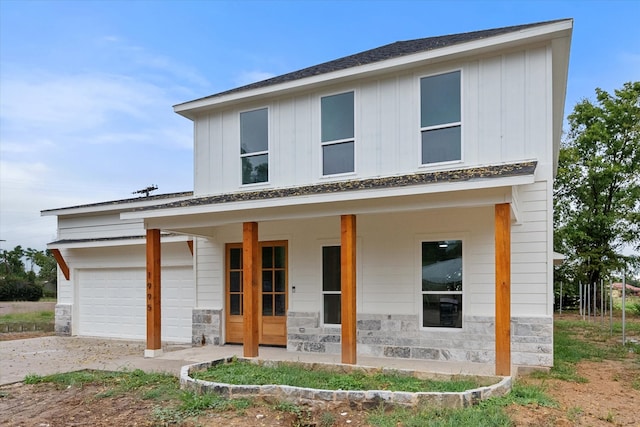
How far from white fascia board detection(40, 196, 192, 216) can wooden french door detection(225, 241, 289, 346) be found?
292cm

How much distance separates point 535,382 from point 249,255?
15.4 ft

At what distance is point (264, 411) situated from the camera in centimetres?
552

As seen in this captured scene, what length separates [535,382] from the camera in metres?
6.61

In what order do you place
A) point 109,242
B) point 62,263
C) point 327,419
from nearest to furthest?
1. point 327,419
2. point 109,242
3. point 62,263

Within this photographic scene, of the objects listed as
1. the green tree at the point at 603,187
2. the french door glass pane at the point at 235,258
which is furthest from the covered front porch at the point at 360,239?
the green tree at the point at 603,187

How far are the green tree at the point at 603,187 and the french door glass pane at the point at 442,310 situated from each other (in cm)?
1469

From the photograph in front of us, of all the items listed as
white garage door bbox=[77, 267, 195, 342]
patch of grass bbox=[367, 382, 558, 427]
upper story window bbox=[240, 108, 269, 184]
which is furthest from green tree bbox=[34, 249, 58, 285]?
patch of grass bbox=[367, 382, 558, 427]

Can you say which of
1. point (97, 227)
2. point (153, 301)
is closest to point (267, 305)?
point (153, 301)

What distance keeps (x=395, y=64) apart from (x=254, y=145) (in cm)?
336

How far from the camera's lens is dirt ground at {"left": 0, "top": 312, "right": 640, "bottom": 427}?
5.12m

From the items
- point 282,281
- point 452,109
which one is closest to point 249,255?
point 282,281

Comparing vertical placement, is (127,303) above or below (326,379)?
above

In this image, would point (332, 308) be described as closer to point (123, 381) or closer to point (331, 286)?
point (331, 286)

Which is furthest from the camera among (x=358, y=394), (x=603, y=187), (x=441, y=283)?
(x=603, y=187)
